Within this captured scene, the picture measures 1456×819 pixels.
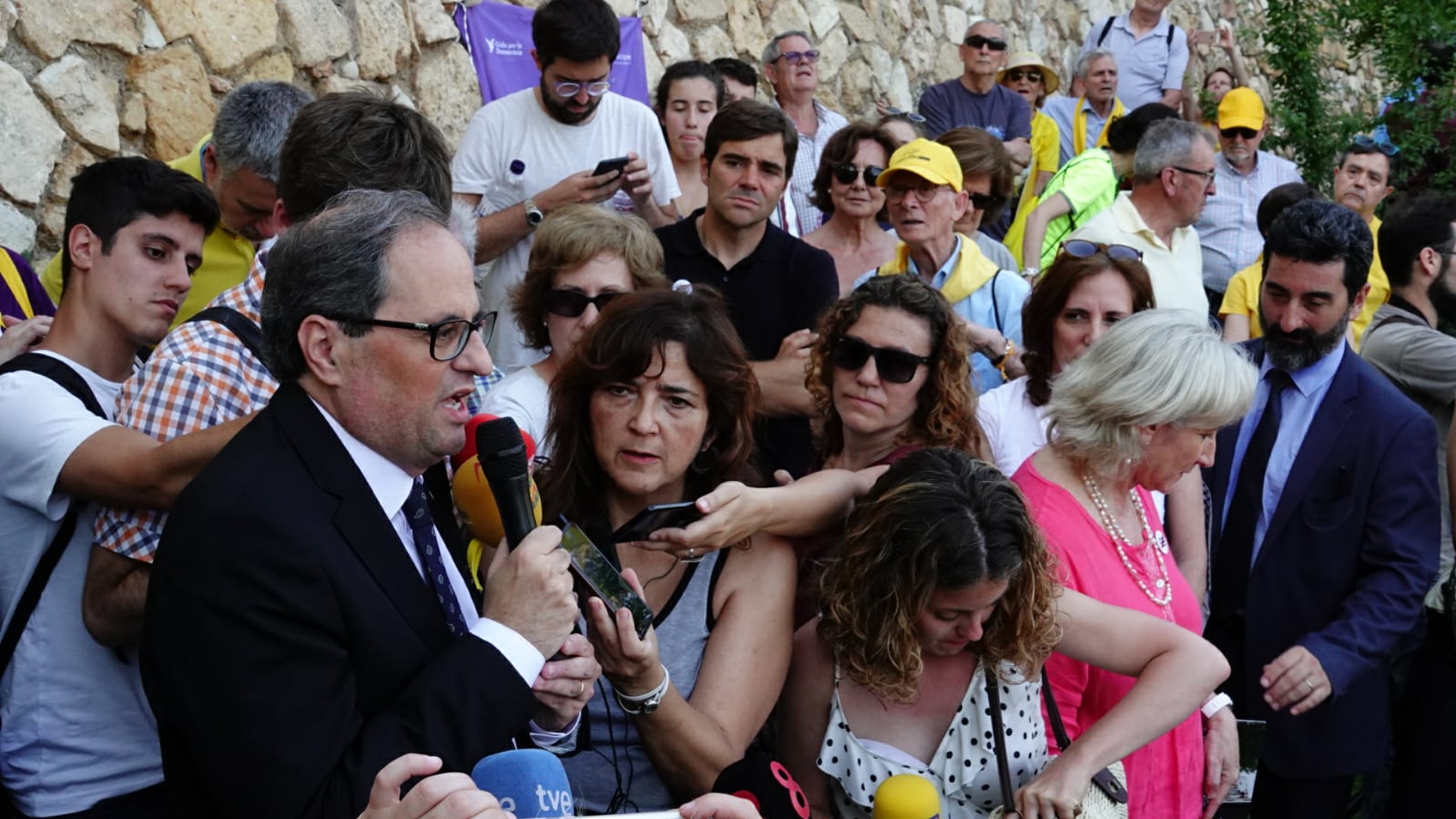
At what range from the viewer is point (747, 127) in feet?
15.3

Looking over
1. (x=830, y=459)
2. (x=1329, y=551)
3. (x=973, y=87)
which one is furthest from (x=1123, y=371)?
(x=973, y=87)

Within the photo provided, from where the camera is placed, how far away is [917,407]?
338 cm

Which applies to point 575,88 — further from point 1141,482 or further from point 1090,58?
point 1090,58

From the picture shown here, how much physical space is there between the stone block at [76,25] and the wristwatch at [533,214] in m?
1.61

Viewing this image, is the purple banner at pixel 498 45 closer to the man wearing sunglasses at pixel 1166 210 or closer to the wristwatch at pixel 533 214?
the wristwatch at pixel 533 214

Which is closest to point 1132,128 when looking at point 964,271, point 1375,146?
point 1375,146

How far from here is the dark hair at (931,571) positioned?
101 inches

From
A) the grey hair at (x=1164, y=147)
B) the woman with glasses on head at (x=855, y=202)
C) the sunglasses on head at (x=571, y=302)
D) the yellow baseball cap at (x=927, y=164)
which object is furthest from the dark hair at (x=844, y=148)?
the sunglasses on head at (x=571, y=302)

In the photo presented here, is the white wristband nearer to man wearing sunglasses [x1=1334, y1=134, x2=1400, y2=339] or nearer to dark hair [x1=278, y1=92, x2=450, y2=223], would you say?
dark hair [x1=278, y1=92, x2=450, y2=223]

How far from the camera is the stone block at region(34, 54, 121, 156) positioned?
457 centimetres

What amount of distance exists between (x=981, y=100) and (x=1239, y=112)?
5.45 ft

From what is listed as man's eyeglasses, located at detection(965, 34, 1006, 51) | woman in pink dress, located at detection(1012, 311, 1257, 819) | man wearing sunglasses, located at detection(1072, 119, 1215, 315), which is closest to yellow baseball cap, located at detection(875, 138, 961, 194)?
man wearing sunglasses, located at detection(1072, 119, 1215, 315)

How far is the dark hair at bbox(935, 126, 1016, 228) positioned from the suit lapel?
414 cm

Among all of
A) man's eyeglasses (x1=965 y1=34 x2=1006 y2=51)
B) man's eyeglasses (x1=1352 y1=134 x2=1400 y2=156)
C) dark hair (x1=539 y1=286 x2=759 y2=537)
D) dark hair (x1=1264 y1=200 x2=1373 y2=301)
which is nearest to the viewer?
dark hair (x1=539 y1=286 x2=759 y2=537)
